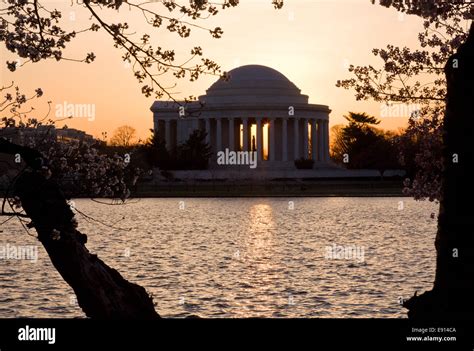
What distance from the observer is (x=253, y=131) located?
168 m

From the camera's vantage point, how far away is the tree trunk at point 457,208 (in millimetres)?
12000

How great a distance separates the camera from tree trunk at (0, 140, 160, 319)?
1263 cm

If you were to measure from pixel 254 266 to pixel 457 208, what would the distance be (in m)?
21.4

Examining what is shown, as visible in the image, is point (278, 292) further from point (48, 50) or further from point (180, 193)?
point (180, 193)

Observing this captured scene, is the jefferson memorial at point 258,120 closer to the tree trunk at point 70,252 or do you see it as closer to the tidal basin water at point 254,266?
the tidal basin water at point 254,266

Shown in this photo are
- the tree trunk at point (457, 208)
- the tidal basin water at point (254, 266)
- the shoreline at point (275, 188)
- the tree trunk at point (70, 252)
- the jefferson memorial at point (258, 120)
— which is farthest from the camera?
the jefferson memorial at point (258, 120)

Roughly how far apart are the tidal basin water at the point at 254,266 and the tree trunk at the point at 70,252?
3.99 ft

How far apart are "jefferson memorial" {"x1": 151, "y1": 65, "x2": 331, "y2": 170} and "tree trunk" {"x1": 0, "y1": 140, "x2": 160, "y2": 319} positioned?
5398 inches

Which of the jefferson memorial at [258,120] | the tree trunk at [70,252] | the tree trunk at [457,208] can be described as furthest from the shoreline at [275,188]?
the tree trunk at [457,208]

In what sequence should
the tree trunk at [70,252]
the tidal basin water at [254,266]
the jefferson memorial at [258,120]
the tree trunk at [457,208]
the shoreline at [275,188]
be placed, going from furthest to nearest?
the jefferson memorial at [258,120]
the shoreline at [275,188]
the tidal basin water at [254,266]
the tree trunk at [70,252]
the tree trunk at [457,208]

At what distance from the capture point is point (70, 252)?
13.1m

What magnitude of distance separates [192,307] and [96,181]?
35.6ft

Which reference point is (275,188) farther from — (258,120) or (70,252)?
(70,252)

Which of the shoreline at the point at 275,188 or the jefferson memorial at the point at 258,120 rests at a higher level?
the jefferson memorial at the point at 258,120
